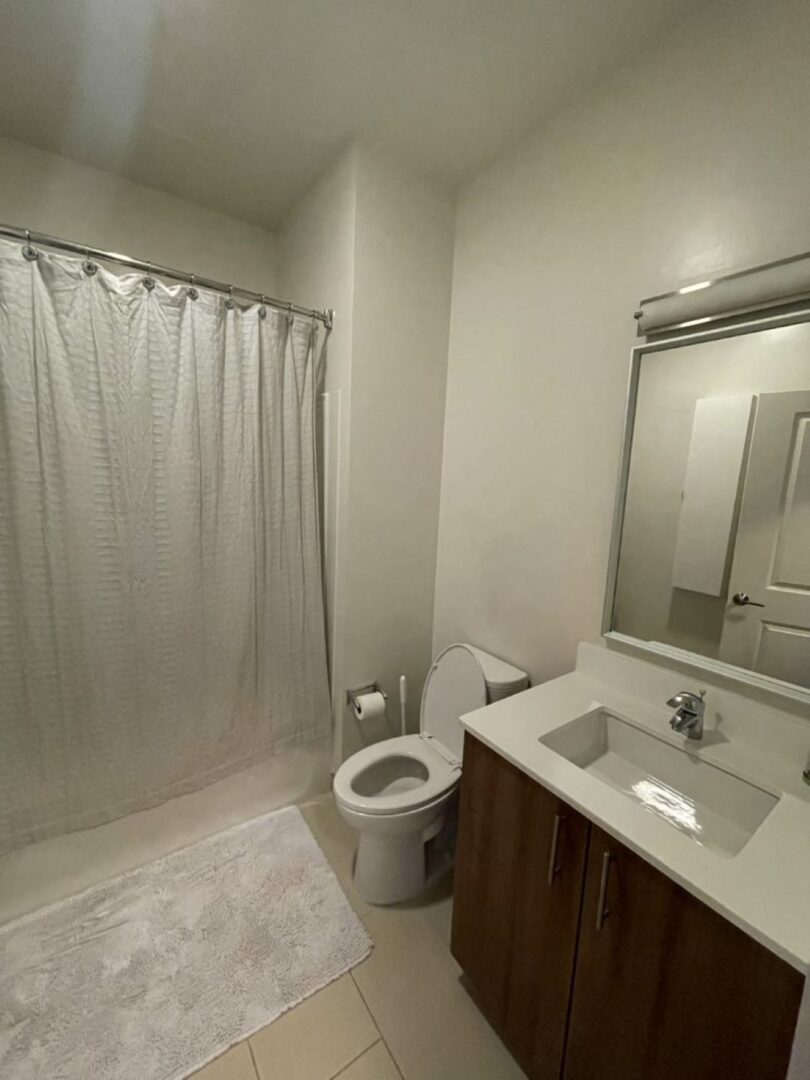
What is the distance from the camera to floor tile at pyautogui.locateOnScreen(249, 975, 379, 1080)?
1.07m

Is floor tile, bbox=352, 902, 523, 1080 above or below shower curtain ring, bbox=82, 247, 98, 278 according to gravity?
below

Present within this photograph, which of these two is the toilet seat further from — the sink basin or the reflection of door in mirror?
the reflection of door in mirror

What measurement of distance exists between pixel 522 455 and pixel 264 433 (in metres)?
0.96

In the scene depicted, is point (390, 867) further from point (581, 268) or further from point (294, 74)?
point (294, 74)

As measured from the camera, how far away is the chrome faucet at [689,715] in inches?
40.0

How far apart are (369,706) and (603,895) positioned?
1072 mm

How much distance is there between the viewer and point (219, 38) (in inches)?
46.3

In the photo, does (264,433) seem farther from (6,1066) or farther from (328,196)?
(6,1066)

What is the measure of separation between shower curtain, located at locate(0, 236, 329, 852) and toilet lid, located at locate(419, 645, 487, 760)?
554 millimetres

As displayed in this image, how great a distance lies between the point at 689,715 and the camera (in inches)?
40.1

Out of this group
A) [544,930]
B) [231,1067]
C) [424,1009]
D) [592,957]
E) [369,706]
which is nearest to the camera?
[592,957]

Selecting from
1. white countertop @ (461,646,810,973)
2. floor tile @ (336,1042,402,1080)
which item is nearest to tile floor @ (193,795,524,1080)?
floor tile @ (336,1042,402,1080)

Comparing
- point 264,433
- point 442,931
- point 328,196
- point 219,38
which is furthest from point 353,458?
point 442,931

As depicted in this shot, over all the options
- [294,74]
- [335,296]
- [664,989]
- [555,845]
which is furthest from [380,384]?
[664,989]
